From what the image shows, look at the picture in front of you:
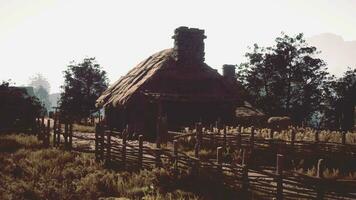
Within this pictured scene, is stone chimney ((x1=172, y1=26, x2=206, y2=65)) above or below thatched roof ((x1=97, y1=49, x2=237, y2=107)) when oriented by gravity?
above

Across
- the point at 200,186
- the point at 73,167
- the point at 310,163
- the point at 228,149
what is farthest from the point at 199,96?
the point at 200,186

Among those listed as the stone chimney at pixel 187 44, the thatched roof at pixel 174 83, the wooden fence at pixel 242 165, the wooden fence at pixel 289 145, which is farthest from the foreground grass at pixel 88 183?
the stone chimney at pixel 187 44

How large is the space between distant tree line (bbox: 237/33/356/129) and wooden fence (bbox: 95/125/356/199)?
2735 centimetres

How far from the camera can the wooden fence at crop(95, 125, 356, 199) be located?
8031mm

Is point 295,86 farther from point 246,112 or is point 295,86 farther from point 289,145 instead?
point 289,145

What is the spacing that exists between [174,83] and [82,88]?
23.2m

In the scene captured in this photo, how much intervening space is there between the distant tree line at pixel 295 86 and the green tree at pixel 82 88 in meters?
15.7

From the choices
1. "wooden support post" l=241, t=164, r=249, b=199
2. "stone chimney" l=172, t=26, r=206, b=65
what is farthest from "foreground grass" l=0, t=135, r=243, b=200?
"stone chimney" l=172, t=26, r=206, b=65

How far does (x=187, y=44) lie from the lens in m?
23.6

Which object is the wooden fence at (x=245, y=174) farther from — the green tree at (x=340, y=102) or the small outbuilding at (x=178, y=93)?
the green tree at (x=340, y=102)

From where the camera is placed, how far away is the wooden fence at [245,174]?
26.3 ft

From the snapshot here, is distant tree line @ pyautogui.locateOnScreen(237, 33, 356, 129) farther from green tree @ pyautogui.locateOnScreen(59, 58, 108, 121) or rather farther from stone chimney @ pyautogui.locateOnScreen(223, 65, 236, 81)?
green tree @ pyautogui.locateOnScreen(59, 58, 108, 121)

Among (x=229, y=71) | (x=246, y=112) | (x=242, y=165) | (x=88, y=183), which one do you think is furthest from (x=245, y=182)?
(x=229, y=71)

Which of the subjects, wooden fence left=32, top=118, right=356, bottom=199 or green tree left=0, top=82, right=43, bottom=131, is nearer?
wooden fence left=32, top=118, right=356, bottom=199
